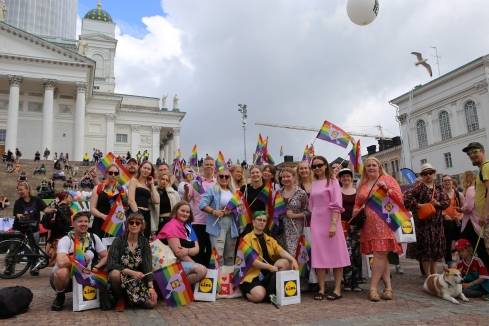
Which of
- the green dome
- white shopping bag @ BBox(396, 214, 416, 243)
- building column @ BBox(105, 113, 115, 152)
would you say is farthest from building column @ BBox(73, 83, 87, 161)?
white shopping bag @ BBox(396, 214, 416, 243)

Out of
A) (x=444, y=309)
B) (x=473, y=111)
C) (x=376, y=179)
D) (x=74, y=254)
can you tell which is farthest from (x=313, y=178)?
(x=473, y=111)

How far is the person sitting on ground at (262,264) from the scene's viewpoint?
557cm

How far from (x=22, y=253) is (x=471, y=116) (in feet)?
143

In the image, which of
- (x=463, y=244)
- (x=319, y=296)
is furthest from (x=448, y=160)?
(x=319, y=296)

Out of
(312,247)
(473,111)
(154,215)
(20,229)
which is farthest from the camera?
(473,111)

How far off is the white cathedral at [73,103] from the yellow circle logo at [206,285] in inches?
1616

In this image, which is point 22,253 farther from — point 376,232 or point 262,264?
point 376,232

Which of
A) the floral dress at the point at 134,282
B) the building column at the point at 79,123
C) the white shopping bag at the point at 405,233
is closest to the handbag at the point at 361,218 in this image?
the white shopping bag at the point at 405,233

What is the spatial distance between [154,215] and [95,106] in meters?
51.0

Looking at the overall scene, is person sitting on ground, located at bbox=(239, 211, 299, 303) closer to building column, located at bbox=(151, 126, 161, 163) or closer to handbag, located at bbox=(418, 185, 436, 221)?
handbag, located at bbox=(418, 185, 436, 221)

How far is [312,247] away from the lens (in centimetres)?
581

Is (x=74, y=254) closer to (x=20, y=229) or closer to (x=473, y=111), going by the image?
(x=20, y=229)

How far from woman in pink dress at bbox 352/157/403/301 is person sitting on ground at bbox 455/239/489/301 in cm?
105

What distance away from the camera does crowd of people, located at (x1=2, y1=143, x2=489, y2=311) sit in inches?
208
